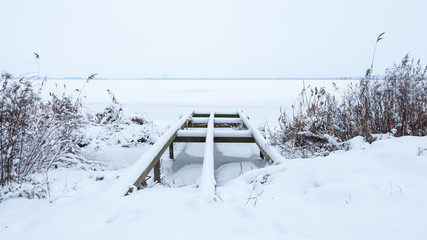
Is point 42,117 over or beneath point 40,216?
over

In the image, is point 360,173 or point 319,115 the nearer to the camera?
point 360,173

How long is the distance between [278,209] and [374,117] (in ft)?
8.29

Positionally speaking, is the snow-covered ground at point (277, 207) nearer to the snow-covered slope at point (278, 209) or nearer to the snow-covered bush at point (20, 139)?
the snow-covered slope at point (278, 209)

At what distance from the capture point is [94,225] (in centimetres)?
124

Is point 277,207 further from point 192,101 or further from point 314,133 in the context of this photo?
point 192,101

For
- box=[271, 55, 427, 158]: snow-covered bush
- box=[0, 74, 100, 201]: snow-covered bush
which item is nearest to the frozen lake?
box=[271, 55, 427, 158]: snow-covered bush

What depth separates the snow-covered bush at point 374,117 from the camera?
110 inches

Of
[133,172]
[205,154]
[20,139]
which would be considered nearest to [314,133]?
[205,154]

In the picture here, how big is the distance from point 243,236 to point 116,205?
0.79 meters

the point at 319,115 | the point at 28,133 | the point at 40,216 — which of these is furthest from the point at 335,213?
the point at 319,115

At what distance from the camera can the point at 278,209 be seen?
4.69ft

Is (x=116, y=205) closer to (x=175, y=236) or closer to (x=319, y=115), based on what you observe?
(x=175, y=236)

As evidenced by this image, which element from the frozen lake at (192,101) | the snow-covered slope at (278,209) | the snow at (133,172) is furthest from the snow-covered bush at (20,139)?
the frozen lake at (192,101)

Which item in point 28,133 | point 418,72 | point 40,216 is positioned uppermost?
point 418,72
